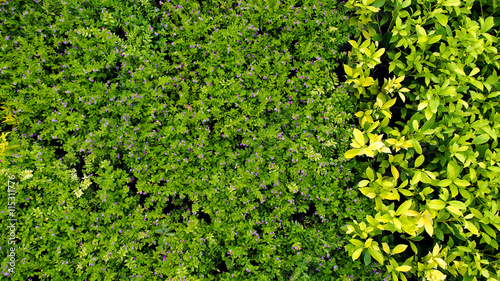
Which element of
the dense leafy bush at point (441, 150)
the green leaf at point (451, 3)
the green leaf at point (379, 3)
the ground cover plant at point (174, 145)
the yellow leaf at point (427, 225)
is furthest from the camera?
the green leaf at point (379, 3)

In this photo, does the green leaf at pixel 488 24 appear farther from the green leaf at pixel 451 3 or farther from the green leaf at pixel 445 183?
the green leaf at pixel 445 183

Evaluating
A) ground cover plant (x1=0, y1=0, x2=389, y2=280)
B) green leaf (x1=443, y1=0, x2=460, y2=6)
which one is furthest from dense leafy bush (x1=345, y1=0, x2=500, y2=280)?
ground cover plant (x1=0, y1=0, x2=389, y2=280)

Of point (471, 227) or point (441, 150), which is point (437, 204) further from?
point (441, 150)

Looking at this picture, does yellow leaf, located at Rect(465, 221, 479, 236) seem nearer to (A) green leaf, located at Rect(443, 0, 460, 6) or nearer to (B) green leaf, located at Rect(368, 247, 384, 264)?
(B) green leaf, located at Rect(368, 247, 384, 264)

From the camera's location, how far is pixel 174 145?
8.75ft

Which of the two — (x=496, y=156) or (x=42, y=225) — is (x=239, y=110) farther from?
(x=496, y=156)

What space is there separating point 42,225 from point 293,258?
7.51ft

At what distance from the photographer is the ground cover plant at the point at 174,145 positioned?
2537mm

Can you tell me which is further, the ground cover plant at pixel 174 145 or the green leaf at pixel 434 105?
the ground cover plant at pixel 174 145

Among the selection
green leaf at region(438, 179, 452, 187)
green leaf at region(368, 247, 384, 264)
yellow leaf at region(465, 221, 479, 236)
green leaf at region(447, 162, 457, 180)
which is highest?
green leaf at region(447, 162, 457, 180)

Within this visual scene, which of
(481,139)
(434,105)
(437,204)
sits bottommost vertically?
(437,204)

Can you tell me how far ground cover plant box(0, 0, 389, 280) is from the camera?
99.9 inches

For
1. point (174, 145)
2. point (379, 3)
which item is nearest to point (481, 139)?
point (379, 3)

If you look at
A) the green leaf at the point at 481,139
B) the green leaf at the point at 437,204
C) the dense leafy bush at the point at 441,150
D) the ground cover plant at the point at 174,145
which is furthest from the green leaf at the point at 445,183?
the ground cover plant at the point at 174,145
